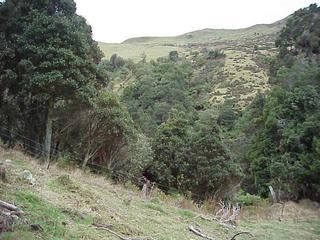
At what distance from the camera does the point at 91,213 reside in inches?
348

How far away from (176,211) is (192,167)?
14.3 metres

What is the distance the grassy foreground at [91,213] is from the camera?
23.7ft

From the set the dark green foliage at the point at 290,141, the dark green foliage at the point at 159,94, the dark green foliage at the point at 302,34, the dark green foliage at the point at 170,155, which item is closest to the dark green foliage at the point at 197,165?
the dark green foliage at the point at 170,155

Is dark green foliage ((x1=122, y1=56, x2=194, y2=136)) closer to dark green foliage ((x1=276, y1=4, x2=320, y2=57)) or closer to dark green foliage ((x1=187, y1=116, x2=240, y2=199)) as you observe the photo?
dark green foliage ((x1=276, y1=4, x2=320, y2=57))

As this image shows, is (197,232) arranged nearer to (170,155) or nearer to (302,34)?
(170,155)

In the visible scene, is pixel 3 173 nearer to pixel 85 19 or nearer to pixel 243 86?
pixel 85 19

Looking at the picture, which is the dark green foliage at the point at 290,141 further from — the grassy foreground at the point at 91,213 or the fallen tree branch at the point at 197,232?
the fallen tree branch at the point at 197,232

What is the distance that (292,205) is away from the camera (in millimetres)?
25266

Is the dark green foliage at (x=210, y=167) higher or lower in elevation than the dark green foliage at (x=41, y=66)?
lower

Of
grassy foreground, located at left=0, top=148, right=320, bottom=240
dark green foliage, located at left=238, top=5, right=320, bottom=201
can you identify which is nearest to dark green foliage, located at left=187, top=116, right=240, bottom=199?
dark green foliage, located at left=238, top=5, right=320, bottom=201

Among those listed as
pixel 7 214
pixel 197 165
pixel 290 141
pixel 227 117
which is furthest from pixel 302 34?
pixel 7 214

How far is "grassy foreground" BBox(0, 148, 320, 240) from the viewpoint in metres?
7.22

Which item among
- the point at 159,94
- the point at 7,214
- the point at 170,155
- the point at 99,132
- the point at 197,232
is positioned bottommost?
the point at 170,155

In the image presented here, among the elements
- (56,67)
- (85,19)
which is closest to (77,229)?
(56,67)
